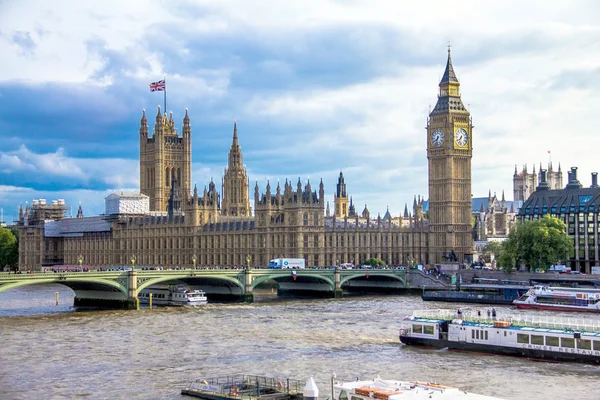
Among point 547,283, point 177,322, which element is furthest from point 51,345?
point 547,283

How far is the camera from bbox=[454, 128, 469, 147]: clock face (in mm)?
147625

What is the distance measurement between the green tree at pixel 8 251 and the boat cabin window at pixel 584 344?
489 ft

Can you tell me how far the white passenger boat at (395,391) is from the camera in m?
39.8

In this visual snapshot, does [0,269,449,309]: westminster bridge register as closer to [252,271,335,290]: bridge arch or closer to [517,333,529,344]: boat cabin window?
[252,271,335,290]: bridge arch

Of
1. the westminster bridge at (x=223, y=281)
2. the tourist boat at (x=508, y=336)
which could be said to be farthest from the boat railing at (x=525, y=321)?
the westminster bridge at (x=223, y=281)

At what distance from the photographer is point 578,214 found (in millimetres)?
137125

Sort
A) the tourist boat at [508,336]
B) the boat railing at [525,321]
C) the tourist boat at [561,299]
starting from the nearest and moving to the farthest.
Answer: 1. the tourist boat at [508,336]
2. the boat railing at [525,321]
3. the tourist boat at [561,299]

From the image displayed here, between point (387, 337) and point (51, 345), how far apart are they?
24.5 metres

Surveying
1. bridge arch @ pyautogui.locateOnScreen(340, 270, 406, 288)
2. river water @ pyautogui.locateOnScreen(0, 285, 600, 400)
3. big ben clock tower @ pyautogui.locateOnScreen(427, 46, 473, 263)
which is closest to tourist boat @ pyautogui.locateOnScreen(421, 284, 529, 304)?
bridge arch @ pyautogui.locateOnScreen(340, 270, 406, 288)

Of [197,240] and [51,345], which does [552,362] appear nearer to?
[51,345]

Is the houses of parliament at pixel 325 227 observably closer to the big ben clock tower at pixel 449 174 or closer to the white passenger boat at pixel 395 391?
the big ben clock tower at pixel 449 174

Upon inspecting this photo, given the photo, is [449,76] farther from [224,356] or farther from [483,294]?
[224,356]

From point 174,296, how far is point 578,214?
6225 centimetres

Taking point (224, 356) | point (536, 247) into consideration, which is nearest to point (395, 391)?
point (224, 356)
